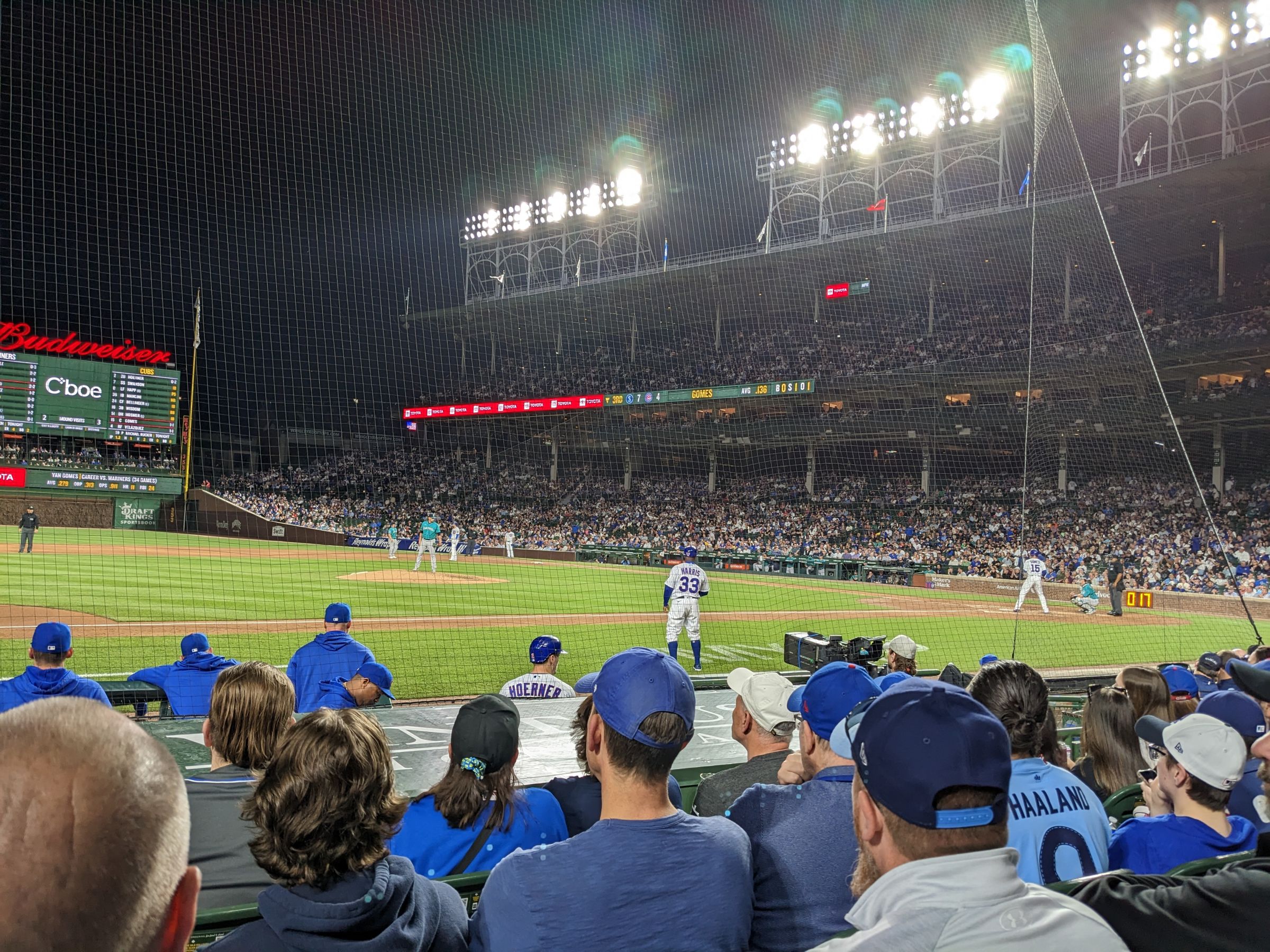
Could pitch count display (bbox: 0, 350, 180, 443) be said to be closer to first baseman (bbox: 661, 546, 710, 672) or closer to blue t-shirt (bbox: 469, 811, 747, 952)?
first baseman (bbox: 661, 546, 710, 672)

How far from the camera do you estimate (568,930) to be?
6.68ft

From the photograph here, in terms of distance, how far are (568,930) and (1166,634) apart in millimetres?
20662

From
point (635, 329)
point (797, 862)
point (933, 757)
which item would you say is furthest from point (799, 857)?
point (635, 329)

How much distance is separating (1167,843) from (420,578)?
24.3 m

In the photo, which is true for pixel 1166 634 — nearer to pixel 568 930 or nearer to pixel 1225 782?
pixel 1225 782

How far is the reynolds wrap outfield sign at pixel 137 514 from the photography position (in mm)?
44125

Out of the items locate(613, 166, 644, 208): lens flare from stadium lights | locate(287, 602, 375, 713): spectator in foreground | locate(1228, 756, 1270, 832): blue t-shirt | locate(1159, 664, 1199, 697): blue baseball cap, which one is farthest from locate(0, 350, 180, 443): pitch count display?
locate(1228, 756, 1270, 832): blue t-shirt

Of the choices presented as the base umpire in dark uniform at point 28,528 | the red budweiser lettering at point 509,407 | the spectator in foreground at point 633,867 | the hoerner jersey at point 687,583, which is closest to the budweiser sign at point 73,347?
the red budweiser lettering at point 509,407

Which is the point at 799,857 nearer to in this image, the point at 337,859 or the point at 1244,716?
the point at 337,859

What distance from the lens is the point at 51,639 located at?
558 centimetres

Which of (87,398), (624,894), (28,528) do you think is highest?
(87,398)

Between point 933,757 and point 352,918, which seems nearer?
point 933,757

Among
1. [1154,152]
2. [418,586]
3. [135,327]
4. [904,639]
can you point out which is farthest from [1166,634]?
[135,327]

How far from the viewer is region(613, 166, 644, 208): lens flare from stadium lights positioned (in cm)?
4578
